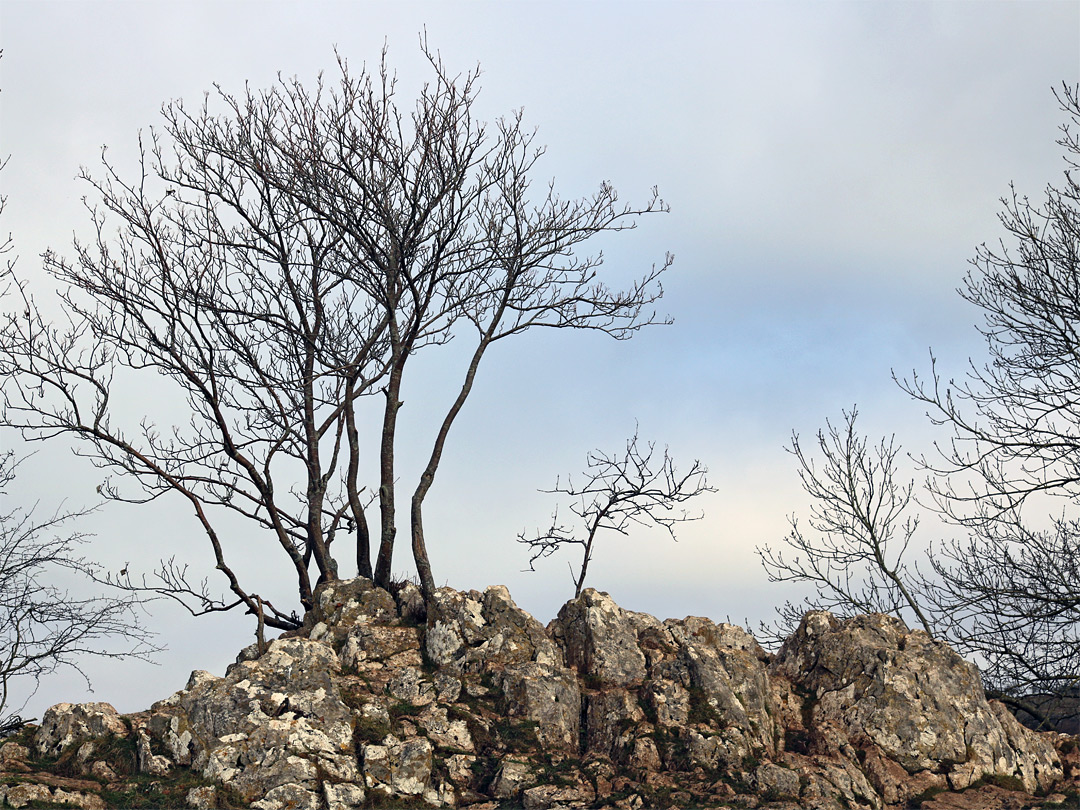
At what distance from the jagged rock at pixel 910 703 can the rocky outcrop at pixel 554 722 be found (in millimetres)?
32

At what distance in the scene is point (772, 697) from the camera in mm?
14945

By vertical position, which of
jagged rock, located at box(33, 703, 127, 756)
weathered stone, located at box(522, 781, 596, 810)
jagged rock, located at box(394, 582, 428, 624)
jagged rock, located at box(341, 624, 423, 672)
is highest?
jagged rock, located at box(394, 582, 428, 624)

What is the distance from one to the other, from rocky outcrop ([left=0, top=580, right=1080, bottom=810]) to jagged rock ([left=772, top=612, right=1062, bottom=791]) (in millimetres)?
32

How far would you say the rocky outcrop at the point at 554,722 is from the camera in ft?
41.0

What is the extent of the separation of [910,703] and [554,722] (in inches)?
229

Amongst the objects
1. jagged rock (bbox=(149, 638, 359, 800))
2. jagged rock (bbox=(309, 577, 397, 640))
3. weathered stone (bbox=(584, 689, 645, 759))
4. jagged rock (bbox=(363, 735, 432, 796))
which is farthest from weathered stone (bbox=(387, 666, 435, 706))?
weathered stone (bbox=(584, 689, 645, 759))

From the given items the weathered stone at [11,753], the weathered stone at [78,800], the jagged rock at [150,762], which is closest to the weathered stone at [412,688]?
the jagged rock at [150,762]

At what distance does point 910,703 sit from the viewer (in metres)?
14.6

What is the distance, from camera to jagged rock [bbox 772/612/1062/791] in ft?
46.8

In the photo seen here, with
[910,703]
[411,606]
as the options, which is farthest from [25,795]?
[910,703]

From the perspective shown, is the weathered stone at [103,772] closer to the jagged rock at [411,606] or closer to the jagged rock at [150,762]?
the jagged rock at [150,762]

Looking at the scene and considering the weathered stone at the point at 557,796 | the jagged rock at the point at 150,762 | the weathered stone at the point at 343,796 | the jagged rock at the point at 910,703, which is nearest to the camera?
Result: the weathered stone at the point at 343,796

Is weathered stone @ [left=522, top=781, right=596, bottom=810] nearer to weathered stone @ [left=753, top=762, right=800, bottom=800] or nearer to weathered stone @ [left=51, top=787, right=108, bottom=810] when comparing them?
weathered stone @ [left=753, top=762, right=800, bottom=800]

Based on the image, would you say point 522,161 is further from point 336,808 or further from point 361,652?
point 336,808
